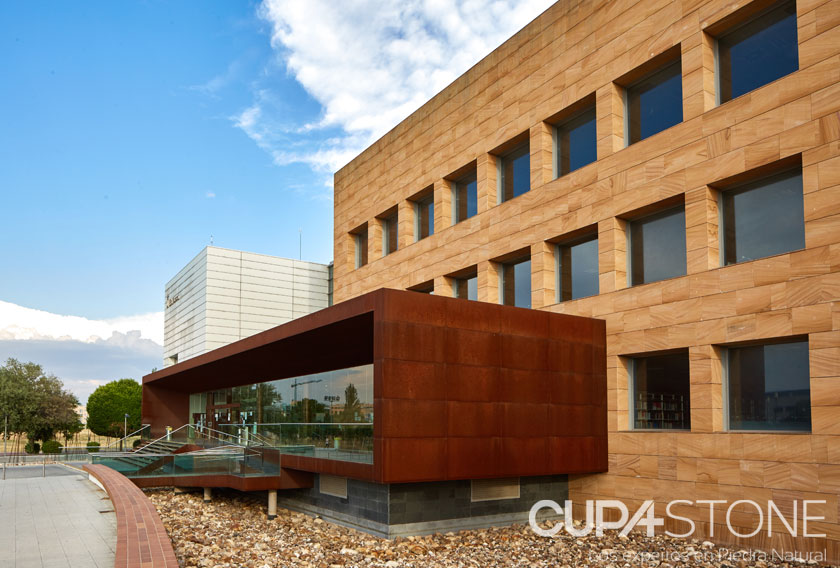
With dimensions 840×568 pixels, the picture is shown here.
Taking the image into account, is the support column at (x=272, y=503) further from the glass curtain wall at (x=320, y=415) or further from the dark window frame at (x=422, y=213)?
the dark window frame at (x=422, y=213)

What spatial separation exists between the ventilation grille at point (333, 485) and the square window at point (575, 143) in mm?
11232

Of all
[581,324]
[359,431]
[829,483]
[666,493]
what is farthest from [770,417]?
[359,431]

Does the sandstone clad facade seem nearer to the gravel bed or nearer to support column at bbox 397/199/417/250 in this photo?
the gravel bed

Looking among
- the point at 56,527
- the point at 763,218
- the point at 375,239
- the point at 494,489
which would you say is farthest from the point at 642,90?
the point at 56,527

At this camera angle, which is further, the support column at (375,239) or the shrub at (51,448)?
the shrub at (51,448)

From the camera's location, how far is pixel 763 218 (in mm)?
16484

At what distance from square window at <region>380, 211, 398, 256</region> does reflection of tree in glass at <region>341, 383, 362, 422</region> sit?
1063cm

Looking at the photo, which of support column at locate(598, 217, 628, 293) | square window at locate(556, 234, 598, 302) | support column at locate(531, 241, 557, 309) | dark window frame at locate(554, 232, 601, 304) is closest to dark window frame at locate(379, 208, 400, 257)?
support column at locate(531, 241, 557, 309)

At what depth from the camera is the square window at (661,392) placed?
17672 mm

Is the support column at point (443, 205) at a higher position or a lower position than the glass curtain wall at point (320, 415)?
higher

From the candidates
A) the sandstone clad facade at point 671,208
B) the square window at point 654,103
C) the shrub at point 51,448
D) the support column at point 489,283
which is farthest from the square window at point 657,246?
the shrub at point 51,448

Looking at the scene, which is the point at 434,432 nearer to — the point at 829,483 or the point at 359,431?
the point at 359,431

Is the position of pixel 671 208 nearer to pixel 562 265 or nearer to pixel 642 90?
pixel 642 90

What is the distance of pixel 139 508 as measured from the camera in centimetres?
1567
